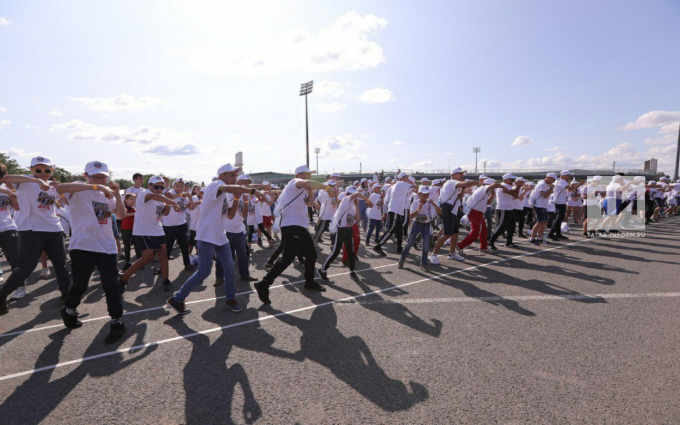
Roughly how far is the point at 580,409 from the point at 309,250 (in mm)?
3599

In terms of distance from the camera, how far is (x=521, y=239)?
11195 millimetres

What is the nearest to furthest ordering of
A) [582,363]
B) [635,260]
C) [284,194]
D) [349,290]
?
[582,363]
[284,194]
[349,290]
[635,260]

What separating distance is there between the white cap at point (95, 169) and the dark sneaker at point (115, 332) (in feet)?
5.56

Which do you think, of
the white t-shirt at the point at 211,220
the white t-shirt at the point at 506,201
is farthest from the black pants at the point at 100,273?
the white t-shirt at the point at 506,201

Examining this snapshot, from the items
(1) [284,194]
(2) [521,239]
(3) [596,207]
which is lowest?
(2) [521,239]

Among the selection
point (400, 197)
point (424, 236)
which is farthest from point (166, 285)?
point (400, 197)

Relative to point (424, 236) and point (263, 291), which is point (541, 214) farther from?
point (263, 291)

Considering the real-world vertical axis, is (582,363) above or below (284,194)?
below

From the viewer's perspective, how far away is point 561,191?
1020 cm

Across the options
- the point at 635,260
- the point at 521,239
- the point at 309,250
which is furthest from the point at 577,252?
the point at 309,250

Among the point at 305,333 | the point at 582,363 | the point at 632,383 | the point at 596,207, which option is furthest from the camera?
the point at 596,207

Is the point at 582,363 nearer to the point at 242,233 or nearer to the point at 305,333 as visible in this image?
the point at 305,333

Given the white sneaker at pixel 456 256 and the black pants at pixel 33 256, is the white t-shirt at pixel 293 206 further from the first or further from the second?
the white sneaker at pixel 456 256

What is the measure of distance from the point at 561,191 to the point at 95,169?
11.3m
